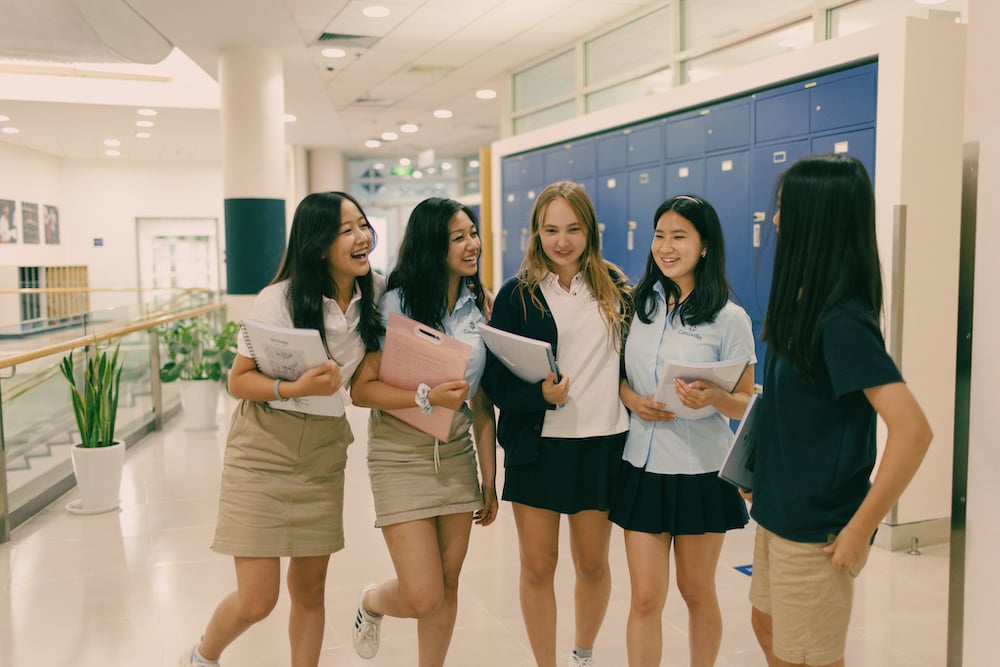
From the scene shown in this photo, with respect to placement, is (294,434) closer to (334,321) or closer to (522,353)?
(334,321)

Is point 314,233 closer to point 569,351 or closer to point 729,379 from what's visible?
point 569,351

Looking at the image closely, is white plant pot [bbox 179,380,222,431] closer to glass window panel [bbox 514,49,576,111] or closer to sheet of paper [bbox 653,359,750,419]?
glass window panel [bbox 514,49,576,111]

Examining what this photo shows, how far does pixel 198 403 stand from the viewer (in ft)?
22.7

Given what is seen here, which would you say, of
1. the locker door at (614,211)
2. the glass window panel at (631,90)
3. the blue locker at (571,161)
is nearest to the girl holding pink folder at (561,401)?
the locker door at (614,211)

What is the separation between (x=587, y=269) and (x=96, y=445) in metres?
3.42

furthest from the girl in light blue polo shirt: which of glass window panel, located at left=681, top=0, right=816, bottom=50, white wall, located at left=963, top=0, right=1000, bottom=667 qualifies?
glass window panel, located at left=681, top=0, right=816, bottom=50

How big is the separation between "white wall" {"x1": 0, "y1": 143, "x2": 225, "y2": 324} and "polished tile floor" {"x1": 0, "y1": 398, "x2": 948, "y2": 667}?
13947 millimetres

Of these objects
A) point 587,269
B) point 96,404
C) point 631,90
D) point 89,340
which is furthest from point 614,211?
point 587,269

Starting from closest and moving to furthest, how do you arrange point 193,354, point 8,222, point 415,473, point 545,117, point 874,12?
point 415,473
point 874,12
point 193,354
point 545,117
point 8,222

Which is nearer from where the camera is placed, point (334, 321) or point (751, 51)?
point (334, 321)

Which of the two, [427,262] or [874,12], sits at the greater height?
[874,12]

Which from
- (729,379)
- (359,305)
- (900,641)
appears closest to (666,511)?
(729,379)

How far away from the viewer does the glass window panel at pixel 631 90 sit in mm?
7012

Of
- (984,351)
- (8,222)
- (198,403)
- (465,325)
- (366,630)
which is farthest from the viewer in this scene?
(8,222)
